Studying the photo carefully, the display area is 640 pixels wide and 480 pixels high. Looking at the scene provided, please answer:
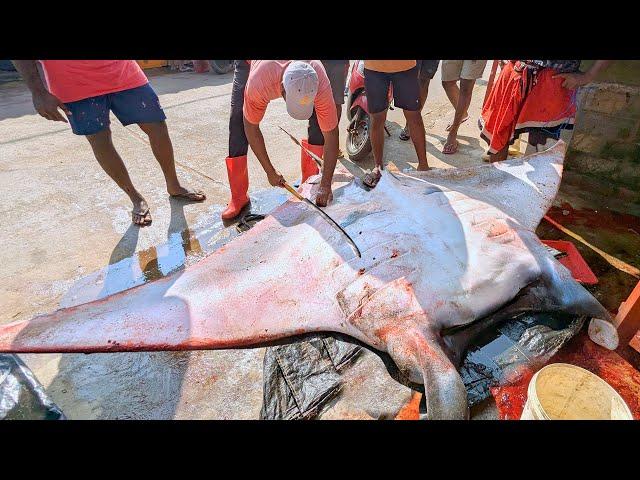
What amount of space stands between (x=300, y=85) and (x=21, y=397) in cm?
231

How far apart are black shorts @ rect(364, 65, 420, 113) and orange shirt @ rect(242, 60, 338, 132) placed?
1034 mm

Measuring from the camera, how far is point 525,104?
3.34 m

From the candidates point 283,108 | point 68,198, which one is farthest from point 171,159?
point 283,108

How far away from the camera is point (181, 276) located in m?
2.14

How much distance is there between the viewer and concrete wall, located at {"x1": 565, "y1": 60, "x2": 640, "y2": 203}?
10.3ft

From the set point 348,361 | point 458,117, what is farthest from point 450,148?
point 348,361

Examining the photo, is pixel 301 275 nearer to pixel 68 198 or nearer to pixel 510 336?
pixel 510 336

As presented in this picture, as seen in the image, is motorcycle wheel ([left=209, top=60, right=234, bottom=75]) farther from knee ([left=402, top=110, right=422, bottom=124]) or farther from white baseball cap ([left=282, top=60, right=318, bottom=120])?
white baseball cap ([left=282, top=60, right=318, bottom=120])

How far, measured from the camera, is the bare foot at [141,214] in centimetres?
347

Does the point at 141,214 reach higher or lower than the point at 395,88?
lower

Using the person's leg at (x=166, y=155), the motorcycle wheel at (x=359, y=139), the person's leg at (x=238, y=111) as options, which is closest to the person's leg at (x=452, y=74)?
the motorcycle wheel at (x=359, y=139)

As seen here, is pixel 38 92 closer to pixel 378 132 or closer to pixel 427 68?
pixel 378 132

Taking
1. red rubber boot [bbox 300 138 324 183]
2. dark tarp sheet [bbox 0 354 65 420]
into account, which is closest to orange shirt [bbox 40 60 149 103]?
red rubber boot [bbox 300 138 324 183]
